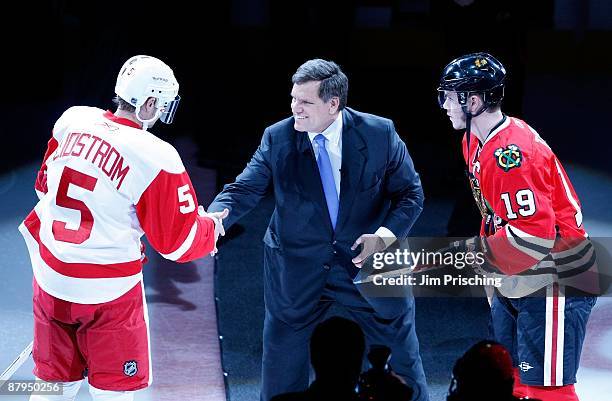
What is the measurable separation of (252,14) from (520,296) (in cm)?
847

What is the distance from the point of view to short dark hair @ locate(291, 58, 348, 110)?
3986 millimetres

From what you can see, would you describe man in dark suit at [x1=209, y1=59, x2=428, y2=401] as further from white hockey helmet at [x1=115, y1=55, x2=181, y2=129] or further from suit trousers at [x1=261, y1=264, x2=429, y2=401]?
white hockey helmet at [x1=115, y1=55, x2=181, y2=129]

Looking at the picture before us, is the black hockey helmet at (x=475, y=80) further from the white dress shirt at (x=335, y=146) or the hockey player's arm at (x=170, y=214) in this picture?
the hockey player's arm at (x=170, y=214)

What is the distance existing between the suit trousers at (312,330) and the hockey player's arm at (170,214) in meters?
0.59

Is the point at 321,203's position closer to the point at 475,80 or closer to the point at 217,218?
the point at 217,218

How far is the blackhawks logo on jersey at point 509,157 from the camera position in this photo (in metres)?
3.60

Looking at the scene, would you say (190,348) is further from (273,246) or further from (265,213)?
(265,213)

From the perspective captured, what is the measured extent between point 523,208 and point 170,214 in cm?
119

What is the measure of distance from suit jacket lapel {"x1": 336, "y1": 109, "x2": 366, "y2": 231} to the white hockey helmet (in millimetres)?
679

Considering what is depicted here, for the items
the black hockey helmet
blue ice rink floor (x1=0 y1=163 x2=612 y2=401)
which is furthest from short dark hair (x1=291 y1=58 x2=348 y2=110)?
blue ice rink floor (x1=0 y1=163 x2=612 y2=401)

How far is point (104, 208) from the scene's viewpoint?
3568 mm

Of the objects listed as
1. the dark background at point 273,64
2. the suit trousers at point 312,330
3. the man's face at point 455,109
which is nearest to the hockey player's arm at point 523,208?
the man's face at point 455,109

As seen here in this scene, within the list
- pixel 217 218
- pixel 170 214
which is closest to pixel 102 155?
pixel 170 214

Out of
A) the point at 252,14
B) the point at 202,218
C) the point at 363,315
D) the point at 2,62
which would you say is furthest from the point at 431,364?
the point at 252,14
